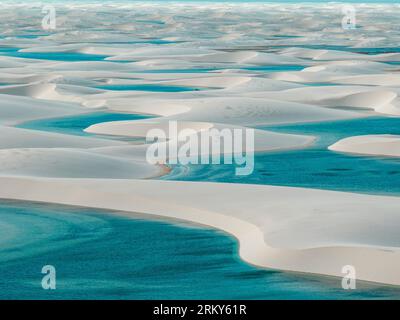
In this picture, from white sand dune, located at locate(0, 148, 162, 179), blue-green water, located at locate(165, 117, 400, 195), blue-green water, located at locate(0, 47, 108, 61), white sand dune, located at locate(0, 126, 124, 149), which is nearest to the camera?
blue-green water, located at locate(165, 117, 400, 195)

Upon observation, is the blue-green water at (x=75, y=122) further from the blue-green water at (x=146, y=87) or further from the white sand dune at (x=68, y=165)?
the blue-green water at (x=146, y=87)

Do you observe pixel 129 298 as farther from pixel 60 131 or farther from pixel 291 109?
pixel 291 109

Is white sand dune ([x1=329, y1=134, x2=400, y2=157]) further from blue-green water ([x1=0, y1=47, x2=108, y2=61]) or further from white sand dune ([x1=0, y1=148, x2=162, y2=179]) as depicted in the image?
blue-green water ([x1=0, y1=47, x2=108, y2=61])

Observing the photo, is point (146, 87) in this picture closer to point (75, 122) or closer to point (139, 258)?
point (75, 122)

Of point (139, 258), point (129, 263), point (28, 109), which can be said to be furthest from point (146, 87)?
point (129, 263)

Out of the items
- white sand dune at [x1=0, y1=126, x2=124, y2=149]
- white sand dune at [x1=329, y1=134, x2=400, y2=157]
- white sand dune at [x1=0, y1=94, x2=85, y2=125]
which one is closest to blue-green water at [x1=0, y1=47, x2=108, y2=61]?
white sand dune at [x1=0, y1=94, x2=85, y2=125]

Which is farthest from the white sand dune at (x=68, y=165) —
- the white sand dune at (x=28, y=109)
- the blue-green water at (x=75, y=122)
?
the white sand dune at (x=28, y=109)
